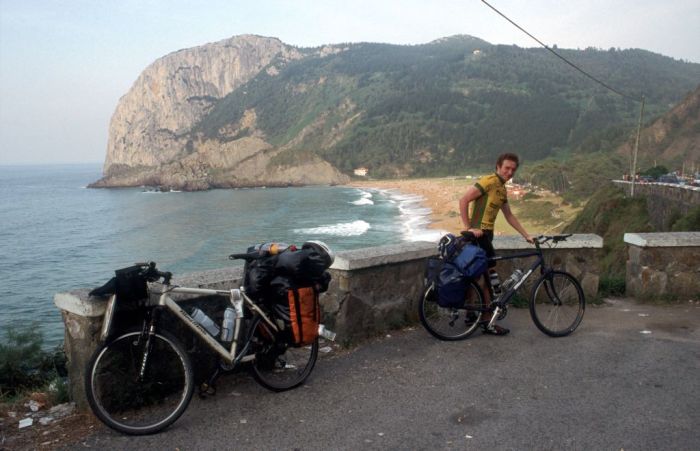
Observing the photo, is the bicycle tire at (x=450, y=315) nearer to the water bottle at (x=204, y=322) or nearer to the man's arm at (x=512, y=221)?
the man's arm at (x=512, y=221)

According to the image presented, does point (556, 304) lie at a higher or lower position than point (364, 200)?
higher

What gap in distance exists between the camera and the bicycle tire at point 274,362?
4215 mm

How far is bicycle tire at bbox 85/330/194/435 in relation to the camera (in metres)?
3.59

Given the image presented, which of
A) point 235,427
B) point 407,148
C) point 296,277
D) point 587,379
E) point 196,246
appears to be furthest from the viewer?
point 407,148

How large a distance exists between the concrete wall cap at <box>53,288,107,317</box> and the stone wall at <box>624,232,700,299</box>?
20.4 feet

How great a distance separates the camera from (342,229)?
5331cm

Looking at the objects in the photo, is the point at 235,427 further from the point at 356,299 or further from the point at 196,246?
the point at 196,246

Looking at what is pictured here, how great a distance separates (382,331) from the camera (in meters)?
5.72

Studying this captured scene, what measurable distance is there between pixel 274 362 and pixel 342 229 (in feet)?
160

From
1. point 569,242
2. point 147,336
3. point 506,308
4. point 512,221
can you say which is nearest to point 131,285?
point 147,336

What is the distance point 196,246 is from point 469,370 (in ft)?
147

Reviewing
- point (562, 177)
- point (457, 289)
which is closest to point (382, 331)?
point (457, 289)

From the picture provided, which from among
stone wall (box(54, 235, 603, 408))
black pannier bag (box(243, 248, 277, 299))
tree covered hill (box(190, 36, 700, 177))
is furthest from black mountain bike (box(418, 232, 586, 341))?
tree covered hill (box(190, 36, 700, 177))

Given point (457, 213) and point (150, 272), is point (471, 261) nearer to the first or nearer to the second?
point (150, 272)
